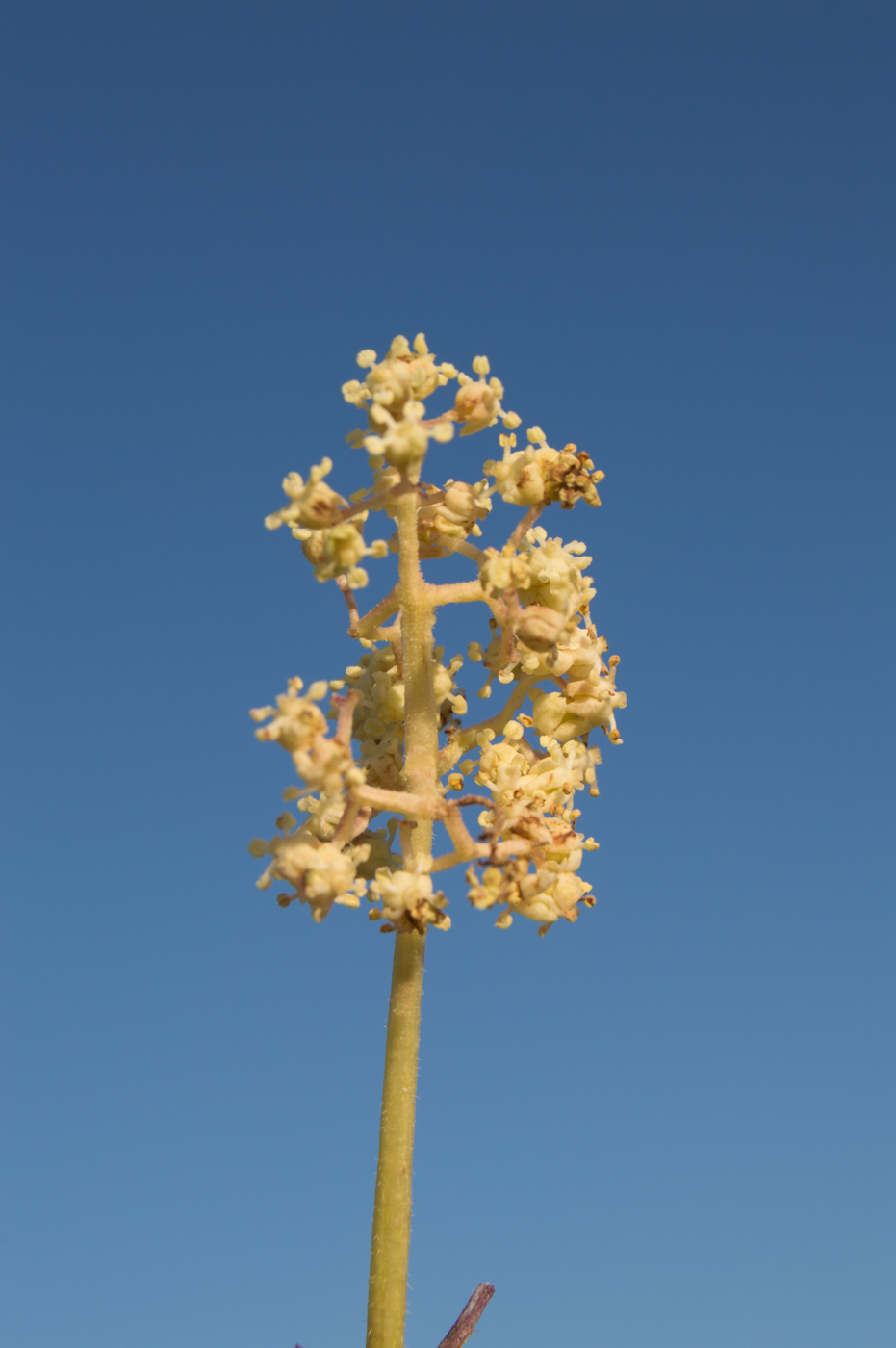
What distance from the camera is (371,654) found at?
450 cm

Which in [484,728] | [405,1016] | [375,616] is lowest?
[405,1016]

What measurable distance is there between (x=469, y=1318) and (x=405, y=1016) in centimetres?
102

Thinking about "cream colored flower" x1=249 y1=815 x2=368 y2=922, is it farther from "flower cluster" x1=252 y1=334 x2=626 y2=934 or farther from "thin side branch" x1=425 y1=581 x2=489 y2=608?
"thin side branch" x1=425 y1=581 x2=489 y2=608

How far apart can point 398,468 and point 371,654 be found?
3.09ft

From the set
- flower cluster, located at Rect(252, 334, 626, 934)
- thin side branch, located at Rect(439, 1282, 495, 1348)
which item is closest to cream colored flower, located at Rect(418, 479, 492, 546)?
flower cluster, located at Rect(252, 334, 626, 934)

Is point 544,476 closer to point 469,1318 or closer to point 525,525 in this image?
point 525,525

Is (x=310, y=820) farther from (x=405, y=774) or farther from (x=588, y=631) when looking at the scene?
(x=588, y=631)

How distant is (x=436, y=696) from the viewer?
425cm

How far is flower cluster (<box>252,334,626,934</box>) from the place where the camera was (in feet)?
12.0

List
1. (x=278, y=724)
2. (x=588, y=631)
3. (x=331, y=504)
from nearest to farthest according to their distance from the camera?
(x=278, y=724) < (x=331, y=504) < (x=588, y=631)

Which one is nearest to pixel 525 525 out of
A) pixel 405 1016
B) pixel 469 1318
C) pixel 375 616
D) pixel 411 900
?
pixel 375 616

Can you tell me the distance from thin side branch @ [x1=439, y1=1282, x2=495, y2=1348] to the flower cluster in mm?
1273

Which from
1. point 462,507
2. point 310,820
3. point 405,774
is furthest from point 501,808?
point 462,507

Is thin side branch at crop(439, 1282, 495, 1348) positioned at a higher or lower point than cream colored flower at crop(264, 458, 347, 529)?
lower
